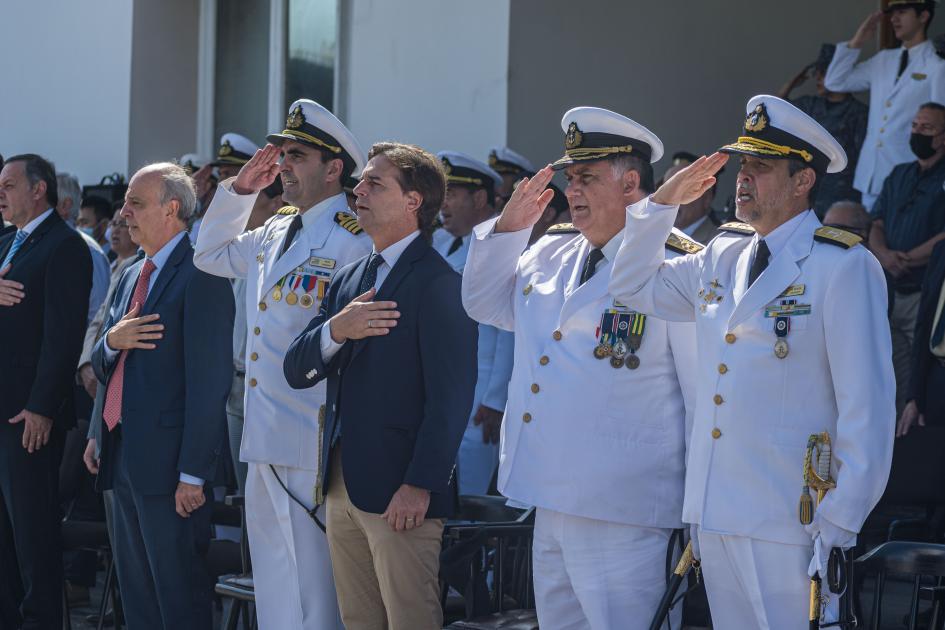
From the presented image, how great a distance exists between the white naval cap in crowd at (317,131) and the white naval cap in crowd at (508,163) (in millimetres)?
2166

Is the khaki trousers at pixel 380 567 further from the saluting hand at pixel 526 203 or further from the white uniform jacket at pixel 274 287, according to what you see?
the saluting hand at pixel 526 203

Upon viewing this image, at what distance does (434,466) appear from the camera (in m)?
4.32

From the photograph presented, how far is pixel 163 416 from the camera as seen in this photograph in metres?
5.18

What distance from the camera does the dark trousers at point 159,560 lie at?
201 inches

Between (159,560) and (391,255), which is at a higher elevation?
(391,255)

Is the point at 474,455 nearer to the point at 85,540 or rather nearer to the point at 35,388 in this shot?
the point at 85,540

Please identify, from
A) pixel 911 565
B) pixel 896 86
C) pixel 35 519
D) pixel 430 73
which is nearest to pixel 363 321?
pixel 911 565

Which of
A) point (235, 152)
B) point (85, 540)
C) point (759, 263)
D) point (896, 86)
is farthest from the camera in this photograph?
point (896, 86)

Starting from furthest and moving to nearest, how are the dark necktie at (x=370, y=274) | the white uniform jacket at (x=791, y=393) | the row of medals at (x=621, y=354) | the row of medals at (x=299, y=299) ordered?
the row of medals at (x=299, y=299)
the dark necktie at (x=370, y=274)
the row of medals at (x=621, y=354)
the white uniform jacket at (x=791, y=393)

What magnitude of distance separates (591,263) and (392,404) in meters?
0.79

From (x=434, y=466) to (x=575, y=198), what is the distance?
959 millimetres

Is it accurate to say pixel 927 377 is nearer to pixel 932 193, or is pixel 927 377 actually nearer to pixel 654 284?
pixel 932 193

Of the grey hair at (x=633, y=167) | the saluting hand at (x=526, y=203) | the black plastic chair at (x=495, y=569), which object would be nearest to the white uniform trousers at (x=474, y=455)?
the black plastic chair at (x=495, y=569)

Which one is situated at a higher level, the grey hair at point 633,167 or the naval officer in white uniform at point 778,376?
the grey hair at point 633,167
